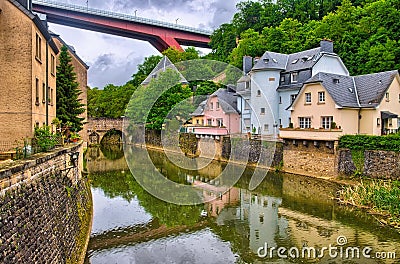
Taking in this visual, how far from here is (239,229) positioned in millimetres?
14180

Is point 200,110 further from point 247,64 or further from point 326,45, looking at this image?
point 326,45

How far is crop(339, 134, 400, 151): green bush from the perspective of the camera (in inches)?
790

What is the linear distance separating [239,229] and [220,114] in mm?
24221

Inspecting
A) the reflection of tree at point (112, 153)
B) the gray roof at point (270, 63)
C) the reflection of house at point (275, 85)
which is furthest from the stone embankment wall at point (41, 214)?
the reflection of tree at point (112, 153)

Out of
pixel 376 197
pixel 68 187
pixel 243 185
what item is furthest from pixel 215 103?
pixel 68 187

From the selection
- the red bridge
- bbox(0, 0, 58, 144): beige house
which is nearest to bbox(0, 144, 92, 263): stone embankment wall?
bbox(0, 0, 58, 144): beige house

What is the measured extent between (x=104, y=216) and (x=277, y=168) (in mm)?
14459

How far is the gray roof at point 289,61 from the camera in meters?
30.4

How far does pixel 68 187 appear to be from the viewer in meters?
12.4

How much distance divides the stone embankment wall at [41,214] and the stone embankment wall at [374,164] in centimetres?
1555

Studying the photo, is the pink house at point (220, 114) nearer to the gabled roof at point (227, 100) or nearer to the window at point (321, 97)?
the gabled roof at point (227, 100)

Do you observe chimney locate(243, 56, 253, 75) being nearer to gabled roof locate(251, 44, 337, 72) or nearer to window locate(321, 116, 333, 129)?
gabled roof locate(251, 44, 337, 72)

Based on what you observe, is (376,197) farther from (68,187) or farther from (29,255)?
(29,255)

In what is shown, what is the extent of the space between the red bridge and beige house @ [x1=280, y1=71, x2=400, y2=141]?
3257 cm
